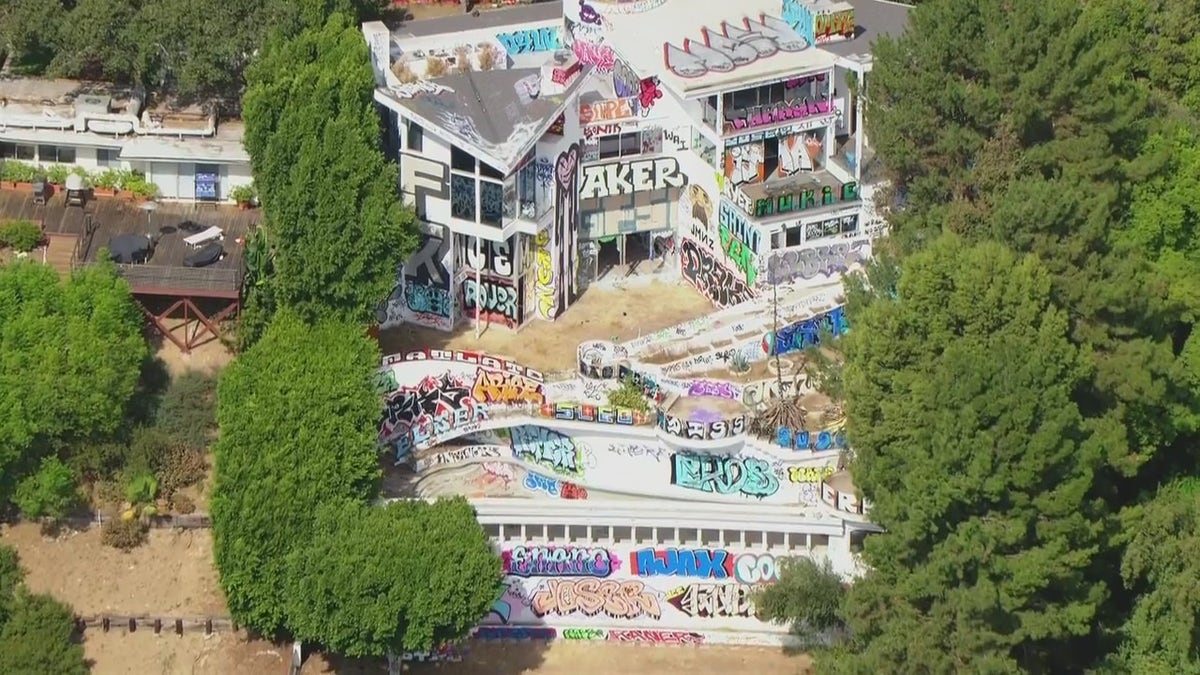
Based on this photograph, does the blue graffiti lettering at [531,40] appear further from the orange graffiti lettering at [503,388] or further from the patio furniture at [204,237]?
the orange graffiti lettering at [503,388]

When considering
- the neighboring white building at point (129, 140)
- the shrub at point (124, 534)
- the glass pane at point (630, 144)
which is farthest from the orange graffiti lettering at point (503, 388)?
the neighboring white building at point (129, 140)

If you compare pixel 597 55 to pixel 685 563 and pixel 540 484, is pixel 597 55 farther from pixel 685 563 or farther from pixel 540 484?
pixel 685 563

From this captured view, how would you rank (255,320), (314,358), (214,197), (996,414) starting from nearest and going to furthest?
(996,414), (314,358), (255,320), (214,197)

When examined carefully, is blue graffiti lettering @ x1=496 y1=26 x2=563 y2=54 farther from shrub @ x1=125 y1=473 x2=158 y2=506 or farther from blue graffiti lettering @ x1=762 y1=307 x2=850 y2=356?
shrub @ x1=125 y1=473 x2=158 y2=506

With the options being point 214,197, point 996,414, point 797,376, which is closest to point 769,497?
point 797,376

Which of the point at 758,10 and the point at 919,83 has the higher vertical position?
the point at 758,10

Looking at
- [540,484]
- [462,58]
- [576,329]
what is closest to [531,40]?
[462,58]

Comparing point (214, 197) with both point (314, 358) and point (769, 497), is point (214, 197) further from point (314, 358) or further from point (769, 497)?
point (769, 497)
